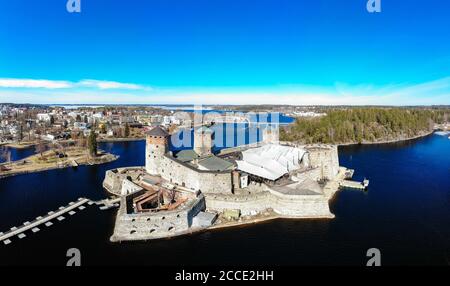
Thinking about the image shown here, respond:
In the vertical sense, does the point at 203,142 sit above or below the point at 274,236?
Result: above

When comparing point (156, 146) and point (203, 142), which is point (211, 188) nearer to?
point (203, 142)

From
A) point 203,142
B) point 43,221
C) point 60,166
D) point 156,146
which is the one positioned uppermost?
point 203,142

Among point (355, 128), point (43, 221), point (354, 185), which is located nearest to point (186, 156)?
point (43, 221)

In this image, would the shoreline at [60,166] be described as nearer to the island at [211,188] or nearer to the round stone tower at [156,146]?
the island at [211,188]

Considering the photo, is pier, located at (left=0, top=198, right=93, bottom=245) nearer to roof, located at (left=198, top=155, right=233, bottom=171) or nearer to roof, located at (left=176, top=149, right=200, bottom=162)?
roof, located at (left=176, top=149, right=200, bottom=162)

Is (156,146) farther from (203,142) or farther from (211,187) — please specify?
(211,187)

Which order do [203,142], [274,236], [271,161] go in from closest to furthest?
[274,236]
[271,161]
[203,142]

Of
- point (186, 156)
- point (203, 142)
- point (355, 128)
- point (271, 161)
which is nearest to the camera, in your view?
point (271, 161)

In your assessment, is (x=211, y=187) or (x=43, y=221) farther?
(x=211, y=187)
